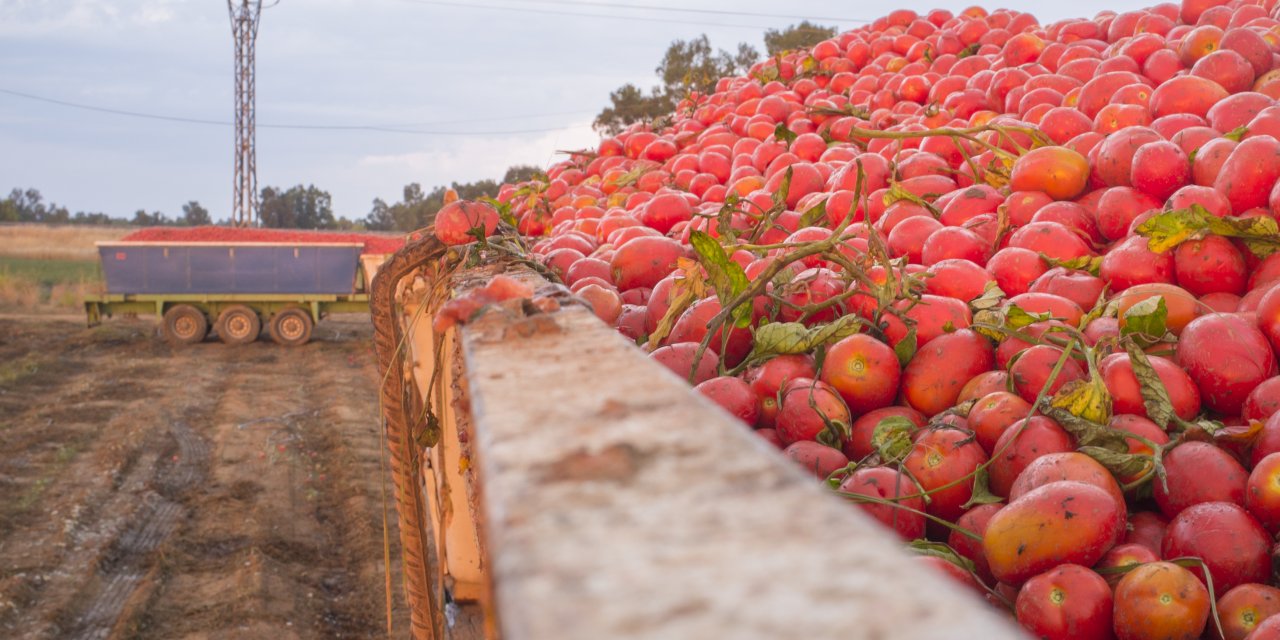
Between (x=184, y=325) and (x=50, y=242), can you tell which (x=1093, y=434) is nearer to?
(x=184, y=325)

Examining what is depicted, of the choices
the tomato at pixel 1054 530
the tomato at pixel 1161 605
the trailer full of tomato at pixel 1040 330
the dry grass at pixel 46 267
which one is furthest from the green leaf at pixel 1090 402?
the dry grass at pixel 46 267

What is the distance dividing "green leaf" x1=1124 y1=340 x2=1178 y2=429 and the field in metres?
24.5

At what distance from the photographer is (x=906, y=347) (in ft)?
5.98

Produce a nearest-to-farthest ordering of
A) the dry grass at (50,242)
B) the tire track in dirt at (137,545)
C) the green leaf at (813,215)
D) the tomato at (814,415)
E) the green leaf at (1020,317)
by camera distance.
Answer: the tomato at (814,415) → the green leaf at (1020,317) → the green leaf at (813,215) → the tire track in dirt at (137,545) → the dry grass at (50,242)

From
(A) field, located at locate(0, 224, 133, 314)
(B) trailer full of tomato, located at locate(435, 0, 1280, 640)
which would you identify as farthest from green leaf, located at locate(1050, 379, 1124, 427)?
(A) field, located at locate(0, 224, 133, 314)

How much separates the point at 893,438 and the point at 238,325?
16772 millimetres

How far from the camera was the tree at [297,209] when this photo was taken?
40250 millimetres

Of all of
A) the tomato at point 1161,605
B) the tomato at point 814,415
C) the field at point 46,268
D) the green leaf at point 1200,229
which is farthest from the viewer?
the field at point 46,268

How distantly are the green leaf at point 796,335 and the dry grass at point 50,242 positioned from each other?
3657cm

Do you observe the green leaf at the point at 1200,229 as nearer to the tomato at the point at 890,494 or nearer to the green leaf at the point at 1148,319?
the green leaf at the point at 1148,319

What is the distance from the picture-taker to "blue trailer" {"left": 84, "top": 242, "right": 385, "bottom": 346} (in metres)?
15.8

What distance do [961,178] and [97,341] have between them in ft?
58.9

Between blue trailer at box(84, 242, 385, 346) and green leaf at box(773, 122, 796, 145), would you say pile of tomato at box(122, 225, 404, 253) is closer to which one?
blue trailer at box(84, 242, 385, 346)

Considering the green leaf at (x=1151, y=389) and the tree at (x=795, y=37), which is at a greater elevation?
the tree at (x=795, y=37)
